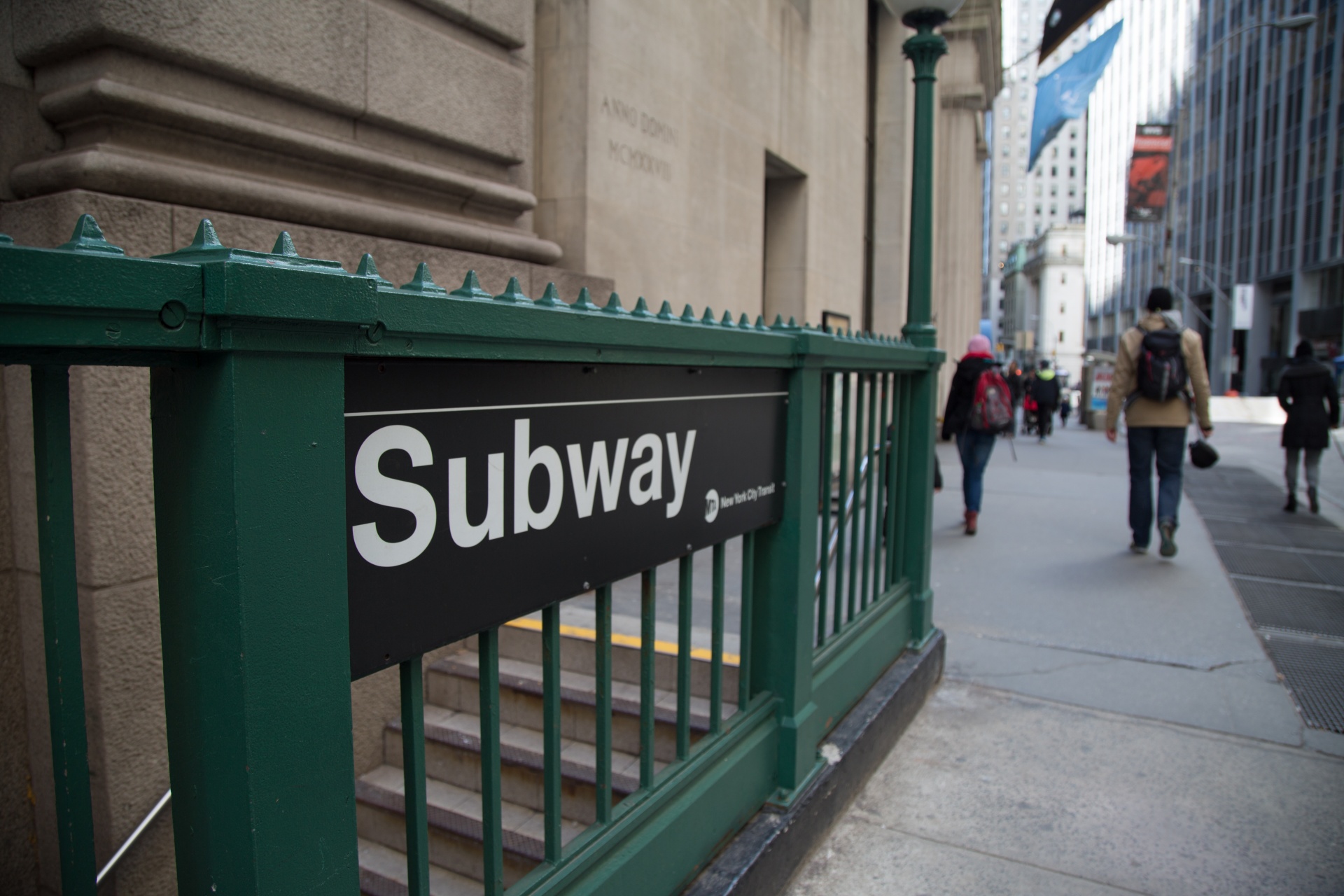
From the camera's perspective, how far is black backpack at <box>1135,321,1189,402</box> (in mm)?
6789

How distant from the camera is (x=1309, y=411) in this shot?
9.10 m

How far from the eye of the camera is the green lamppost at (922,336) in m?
4.39

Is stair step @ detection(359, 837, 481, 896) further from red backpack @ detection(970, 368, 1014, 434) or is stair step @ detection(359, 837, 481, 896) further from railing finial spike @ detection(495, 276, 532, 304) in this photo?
red backpack @ detection(970, 368, 1014, 434)

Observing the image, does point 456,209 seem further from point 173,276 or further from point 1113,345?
point 1113,345

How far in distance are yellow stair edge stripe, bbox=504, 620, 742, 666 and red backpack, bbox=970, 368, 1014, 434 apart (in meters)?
4.93

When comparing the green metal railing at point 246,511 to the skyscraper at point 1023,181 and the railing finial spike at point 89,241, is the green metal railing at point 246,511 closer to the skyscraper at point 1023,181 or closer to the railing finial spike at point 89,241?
the railing finial spike at point 89,241

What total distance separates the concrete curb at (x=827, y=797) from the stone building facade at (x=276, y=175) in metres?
1.72

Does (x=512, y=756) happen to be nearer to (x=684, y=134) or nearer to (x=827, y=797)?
(x=827, y=797)

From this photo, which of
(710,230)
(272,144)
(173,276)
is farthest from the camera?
(710,230)

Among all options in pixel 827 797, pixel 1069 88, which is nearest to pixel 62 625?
pixel 827 797

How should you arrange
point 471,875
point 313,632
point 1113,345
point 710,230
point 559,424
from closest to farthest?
point 313,632 → point 559,424 → point 471,875 → point 710,230 → point 1113,345

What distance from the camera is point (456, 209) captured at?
4.30 meters

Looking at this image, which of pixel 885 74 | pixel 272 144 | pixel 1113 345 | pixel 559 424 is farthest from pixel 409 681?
pixel 1113 345

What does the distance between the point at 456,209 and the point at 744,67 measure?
434 cm
